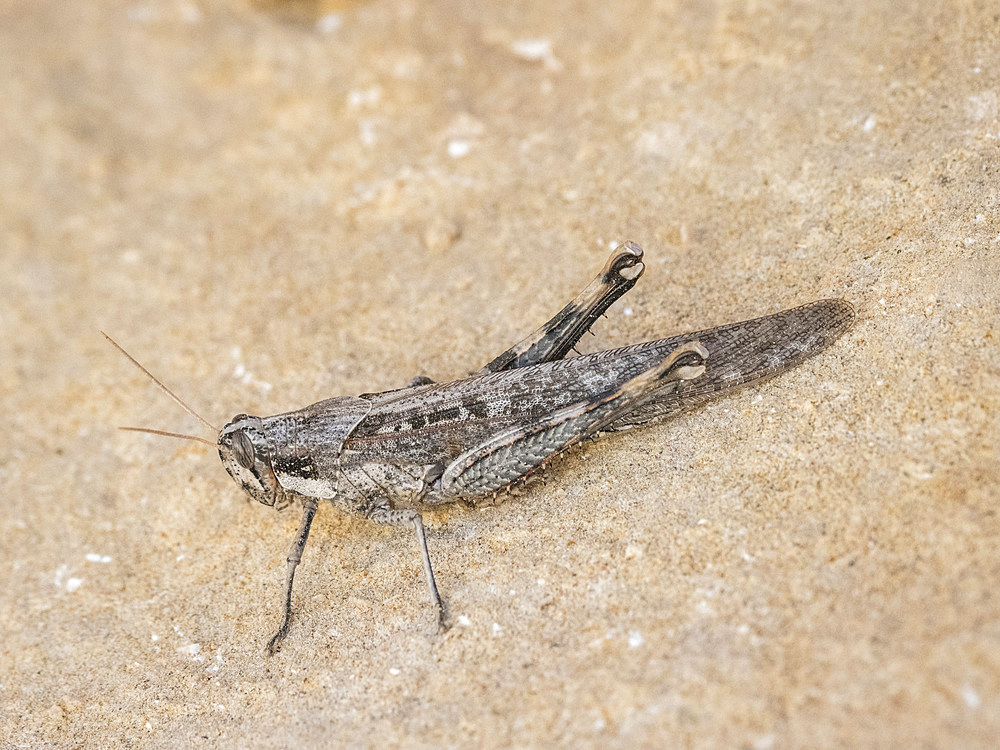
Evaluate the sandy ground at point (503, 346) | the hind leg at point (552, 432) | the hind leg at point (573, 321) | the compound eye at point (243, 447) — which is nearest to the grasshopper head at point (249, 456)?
the compound eye at point (243, 447)

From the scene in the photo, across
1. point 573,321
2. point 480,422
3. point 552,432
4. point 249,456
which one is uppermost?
point 573,321

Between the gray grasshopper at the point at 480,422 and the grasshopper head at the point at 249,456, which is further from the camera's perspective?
the grasshopper head at the point at 249,456

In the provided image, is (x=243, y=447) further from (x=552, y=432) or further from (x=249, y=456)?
(x=552, y=432)

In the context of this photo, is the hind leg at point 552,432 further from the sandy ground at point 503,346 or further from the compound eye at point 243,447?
the compound eye at point 243,447

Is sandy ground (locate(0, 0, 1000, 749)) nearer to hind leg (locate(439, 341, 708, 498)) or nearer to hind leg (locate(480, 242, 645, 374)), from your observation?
hind leg (locate(439, 341, 708, 498))

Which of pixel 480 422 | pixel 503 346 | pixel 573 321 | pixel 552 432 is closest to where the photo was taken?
pixel 552 432

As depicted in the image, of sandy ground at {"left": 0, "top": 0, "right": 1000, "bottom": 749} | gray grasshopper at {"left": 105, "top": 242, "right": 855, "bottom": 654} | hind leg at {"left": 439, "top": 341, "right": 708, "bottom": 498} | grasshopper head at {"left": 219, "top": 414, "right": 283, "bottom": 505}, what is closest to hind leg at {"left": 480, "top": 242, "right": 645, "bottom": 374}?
gray grasshopper at {"left": 105, "top": 242, "right": 855, "bottom": 654}

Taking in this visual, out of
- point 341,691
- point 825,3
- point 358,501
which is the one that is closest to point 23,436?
point 358,501

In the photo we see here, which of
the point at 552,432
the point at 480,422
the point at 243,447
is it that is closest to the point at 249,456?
the point at 243,447
